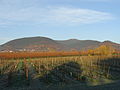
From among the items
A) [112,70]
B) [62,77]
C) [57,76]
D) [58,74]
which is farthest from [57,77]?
[112,70]

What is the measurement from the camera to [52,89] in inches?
475

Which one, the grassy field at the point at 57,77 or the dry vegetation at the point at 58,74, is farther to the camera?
the dry vegetation at the point at 58,74

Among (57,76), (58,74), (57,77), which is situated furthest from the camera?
(58,74)

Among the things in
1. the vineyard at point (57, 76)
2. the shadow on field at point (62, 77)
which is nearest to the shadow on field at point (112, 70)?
the vineyard at point (57, 76)

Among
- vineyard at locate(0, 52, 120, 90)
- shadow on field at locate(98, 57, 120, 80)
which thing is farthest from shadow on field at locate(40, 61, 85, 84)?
shadow on field at locate(98, 57, 120, 80)

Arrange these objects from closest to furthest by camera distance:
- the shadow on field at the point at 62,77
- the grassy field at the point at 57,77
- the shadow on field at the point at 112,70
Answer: the grassy field at the point at 57,77, the shadow on field at the point at 62,77, the shadow on field at the point at 112,70

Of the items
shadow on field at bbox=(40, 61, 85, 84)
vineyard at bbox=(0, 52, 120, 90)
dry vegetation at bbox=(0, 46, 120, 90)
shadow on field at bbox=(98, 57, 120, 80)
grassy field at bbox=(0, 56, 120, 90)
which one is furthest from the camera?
shadow on field at bbox=(98, 57, 120, 80)

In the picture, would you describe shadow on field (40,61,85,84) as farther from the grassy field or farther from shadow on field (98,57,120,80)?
shadow on field (98,57,120,80)

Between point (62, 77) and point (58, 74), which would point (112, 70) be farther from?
point (62, 77)

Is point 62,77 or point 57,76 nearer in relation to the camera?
point 62,77

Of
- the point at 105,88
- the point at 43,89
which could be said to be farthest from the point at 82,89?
the point at 43,89

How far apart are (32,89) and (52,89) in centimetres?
107

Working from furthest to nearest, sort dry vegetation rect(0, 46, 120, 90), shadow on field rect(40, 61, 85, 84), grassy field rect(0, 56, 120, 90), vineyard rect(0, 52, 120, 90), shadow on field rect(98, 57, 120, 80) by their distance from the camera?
shadow on field rect(98, 57, 120, 80) → shadow on field rect(40, 61, 85, 84) → dry vegetation rect(0, 46, 120, 90) → vineyard rect(0, 52, 120, 90) → grassy field rect(0, 56, 120, 90)

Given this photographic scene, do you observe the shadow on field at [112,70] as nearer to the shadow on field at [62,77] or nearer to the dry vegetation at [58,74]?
the dry vegetation at [58,74]
